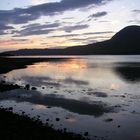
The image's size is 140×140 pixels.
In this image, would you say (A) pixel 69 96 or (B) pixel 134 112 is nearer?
(B) pixel 134 112

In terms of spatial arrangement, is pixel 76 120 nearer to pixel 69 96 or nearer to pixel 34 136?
pixel 34 136

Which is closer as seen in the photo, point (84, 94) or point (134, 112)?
point (134, 112)

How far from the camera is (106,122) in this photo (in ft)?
88.7

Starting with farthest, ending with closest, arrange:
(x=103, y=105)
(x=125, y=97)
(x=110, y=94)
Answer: (x=110, y=94)
(x=125, y=97)
(x=103, y=105)

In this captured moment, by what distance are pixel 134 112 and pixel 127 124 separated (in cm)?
519

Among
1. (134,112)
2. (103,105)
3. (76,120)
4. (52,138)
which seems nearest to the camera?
(52,138)

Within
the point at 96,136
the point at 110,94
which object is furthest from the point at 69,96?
the point at 96,136

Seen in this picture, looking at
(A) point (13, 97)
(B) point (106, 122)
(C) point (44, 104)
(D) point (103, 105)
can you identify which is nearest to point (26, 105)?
(C) point (44, 104)

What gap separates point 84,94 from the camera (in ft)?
149

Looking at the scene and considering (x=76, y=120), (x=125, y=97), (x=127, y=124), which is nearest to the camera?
(x=127, y=124)

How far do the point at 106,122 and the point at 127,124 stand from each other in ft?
6.90

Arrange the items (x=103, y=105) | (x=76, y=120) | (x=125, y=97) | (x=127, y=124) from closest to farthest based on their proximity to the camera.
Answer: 1. (x=127, y=124)
2. (x=76, y=120)
3. (x=103, y=105)
4. (x=125, y=97)

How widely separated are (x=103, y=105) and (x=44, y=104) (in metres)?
7.75

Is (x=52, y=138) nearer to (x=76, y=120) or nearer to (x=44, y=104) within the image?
(x=76, y=120)
